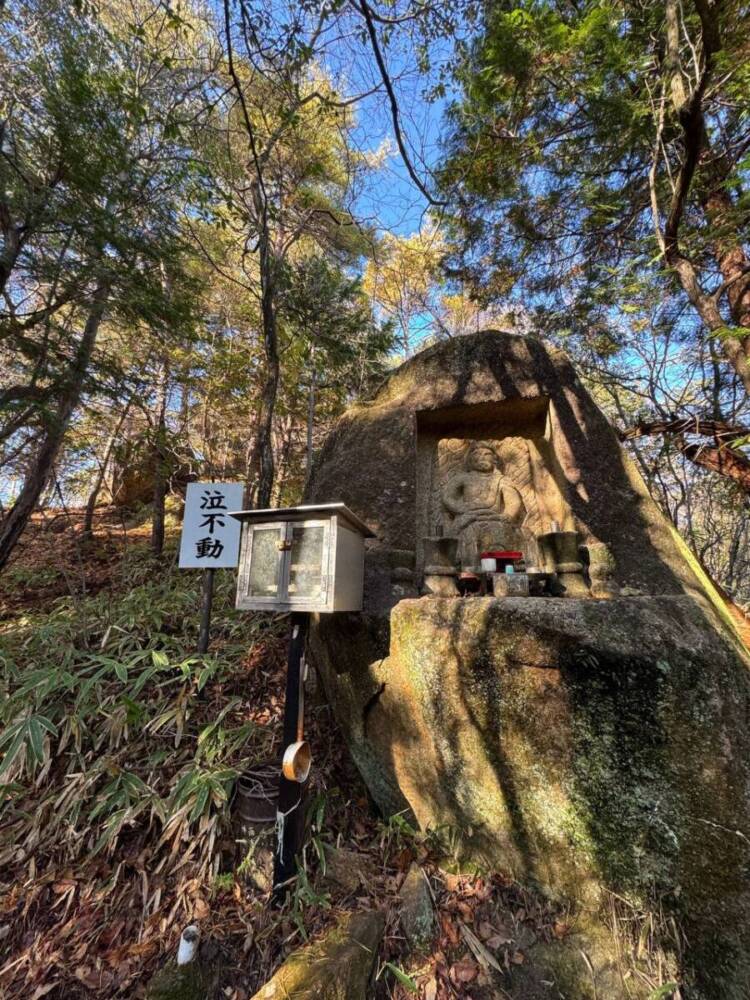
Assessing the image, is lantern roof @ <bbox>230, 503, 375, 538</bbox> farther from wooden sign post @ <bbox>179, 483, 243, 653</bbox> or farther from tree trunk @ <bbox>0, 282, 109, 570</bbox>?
tree trunk @ <bbox>0, 282, 109, 570</bbox>

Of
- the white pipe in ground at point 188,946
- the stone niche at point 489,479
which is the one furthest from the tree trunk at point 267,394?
the white pipe in ground at point 188,946

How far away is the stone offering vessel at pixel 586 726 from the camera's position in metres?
1.86

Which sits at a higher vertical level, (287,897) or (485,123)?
(485,123)

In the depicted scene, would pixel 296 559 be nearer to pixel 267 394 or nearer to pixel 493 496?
pixel 493 496

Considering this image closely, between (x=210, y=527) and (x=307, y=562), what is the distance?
1.32 metres

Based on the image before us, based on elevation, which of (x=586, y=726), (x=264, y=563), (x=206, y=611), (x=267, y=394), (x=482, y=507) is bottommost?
(x=586, y=726)

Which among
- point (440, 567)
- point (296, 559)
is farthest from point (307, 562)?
point (440, 567)

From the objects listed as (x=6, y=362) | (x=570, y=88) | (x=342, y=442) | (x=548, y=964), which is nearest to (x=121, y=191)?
(x=6, y=362)

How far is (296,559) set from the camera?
2.43 meters

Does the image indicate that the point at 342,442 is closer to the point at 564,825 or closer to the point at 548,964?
the point at 564,825

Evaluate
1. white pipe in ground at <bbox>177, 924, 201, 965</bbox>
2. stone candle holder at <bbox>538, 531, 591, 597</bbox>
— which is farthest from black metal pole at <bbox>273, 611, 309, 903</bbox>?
stone candle holder at <bbox>538, 531, 591, 597</bbox>

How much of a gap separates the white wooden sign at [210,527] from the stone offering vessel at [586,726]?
1025mm

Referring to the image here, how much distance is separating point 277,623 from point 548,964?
2981mm

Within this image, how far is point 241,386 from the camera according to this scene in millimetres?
7051
